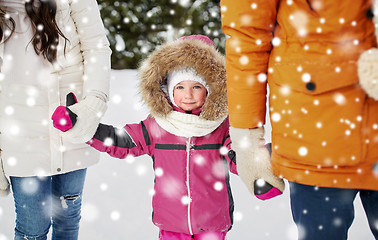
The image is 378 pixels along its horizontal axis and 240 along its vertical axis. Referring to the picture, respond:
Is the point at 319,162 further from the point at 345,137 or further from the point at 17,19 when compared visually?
the point at 17,19

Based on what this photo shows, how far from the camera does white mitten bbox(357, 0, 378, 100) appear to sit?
1107 mm

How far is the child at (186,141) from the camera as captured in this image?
76.8 inches

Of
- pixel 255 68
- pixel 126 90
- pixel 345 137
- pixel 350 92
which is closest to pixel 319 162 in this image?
pixel 345 137

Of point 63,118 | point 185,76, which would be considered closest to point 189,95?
point 185,76

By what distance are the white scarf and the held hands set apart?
1.19 ft

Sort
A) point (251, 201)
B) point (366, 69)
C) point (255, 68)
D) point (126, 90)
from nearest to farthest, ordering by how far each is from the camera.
A: point (366, 69) → point (255, 68) → point (251, 201) → point (126, 90)

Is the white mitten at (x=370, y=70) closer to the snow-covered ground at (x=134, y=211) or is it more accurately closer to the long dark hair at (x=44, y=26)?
the long dark hair at (x=44, y=26)

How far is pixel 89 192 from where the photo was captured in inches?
135

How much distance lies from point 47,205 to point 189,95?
970mm

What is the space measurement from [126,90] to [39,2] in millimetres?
3612

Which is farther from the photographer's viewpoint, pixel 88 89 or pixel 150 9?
pixel 150 9

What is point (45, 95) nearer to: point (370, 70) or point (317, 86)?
point (317, 86)

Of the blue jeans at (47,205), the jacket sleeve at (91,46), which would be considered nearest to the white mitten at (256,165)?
the jacket sleeve at (91,46)

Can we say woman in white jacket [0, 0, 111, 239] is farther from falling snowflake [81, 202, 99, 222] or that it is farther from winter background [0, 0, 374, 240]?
falling snowflake [81, 202, 99, 222]
